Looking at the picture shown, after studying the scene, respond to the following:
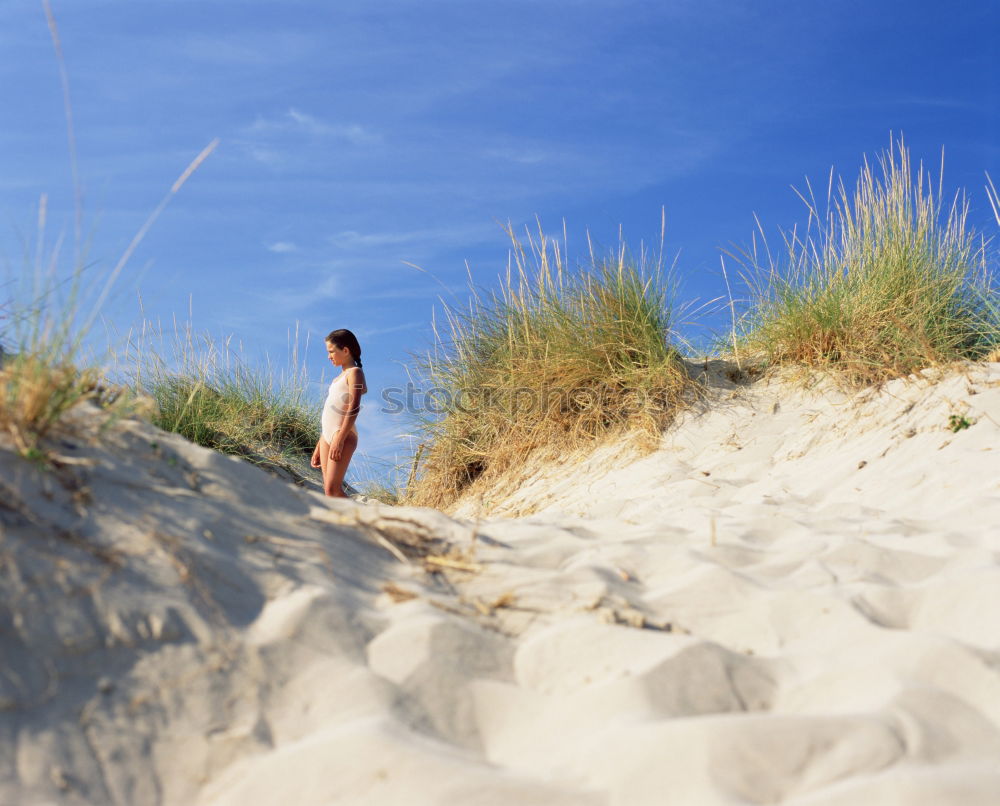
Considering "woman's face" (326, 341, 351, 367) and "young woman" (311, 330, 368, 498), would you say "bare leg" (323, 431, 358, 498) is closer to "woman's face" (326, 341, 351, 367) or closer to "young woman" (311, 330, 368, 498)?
"young woman" (311, 330, 368, 498)

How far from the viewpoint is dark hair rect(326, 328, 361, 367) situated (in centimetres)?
509

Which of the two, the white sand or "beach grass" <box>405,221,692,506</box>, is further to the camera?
"beach grass" <box>405,221,692,506</box>

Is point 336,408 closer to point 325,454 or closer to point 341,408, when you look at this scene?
point 341,408

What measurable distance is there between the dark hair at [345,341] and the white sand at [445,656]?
2.66m

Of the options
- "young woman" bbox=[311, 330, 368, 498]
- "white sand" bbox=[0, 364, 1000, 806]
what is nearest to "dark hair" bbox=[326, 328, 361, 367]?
"young woman" bbox=[311, 330, 368, 498]

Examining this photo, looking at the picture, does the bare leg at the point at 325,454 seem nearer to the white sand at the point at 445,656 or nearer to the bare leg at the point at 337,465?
the bare leg at the point at 337,465

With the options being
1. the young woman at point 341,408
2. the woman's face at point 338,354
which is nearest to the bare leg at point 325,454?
the young woman at point 341,408

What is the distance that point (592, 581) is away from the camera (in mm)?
2178

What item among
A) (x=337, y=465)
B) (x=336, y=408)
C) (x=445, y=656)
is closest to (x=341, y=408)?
(x=336, y=408)

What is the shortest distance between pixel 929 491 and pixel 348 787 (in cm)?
289

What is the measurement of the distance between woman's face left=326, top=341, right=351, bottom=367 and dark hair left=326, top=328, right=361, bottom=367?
1cm

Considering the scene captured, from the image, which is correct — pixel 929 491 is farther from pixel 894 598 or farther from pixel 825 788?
pixel 825 788

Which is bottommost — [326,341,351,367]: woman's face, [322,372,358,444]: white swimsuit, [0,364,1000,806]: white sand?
[0,364,1000,806]: white sand

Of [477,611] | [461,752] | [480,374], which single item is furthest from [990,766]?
[480,374]
